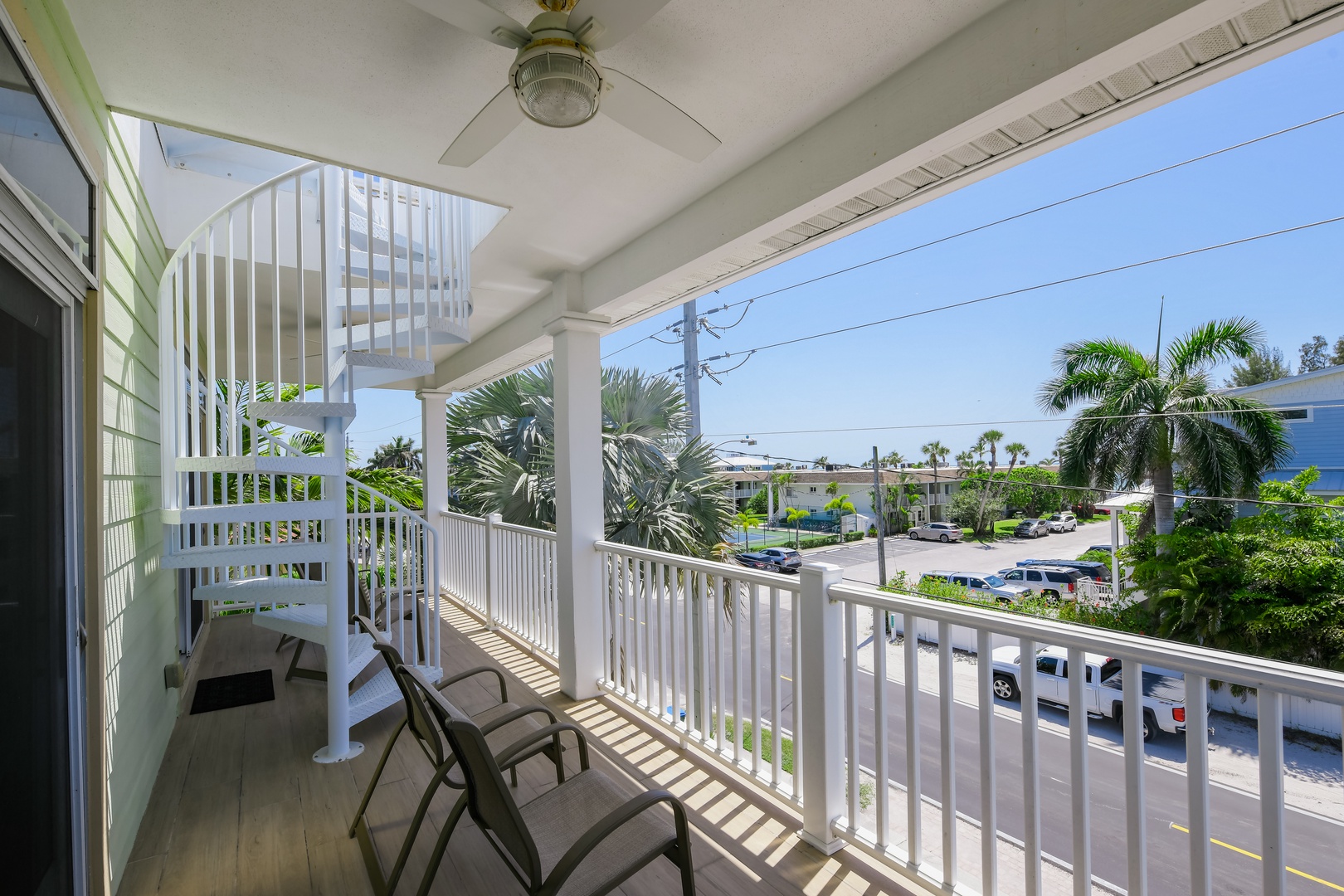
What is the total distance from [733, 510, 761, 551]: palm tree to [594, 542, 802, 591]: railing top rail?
10.0 ft

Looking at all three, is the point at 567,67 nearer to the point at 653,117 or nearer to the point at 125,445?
the point at 653,117

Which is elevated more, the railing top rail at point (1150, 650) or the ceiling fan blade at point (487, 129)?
the ceiling fan blade at point (487, 129)

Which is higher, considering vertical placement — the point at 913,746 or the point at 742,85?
the point at 742,85

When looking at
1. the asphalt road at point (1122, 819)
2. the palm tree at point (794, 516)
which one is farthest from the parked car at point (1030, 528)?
the palm tree at point (794, 516)

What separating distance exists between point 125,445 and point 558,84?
210 centimetres

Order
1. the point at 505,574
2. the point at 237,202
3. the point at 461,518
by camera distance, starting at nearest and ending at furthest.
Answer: the point at 237,202 < the point at 505,574 < the point at 461,518

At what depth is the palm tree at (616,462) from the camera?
5.85 meters

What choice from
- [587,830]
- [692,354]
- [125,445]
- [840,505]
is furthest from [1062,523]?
[125,445]

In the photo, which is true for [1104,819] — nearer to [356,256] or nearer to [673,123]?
[673,123]

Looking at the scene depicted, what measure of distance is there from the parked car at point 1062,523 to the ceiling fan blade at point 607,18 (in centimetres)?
867

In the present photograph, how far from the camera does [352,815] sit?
7.73 feet

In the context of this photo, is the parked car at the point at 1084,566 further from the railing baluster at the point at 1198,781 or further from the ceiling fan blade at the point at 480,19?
the ceiling fan blade at the point at 480,19

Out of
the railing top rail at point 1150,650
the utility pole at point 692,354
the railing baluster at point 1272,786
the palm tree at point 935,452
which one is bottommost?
the railing baluster at point 1272,786

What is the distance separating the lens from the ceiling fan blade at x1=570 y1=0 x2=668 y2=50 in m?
1.35
